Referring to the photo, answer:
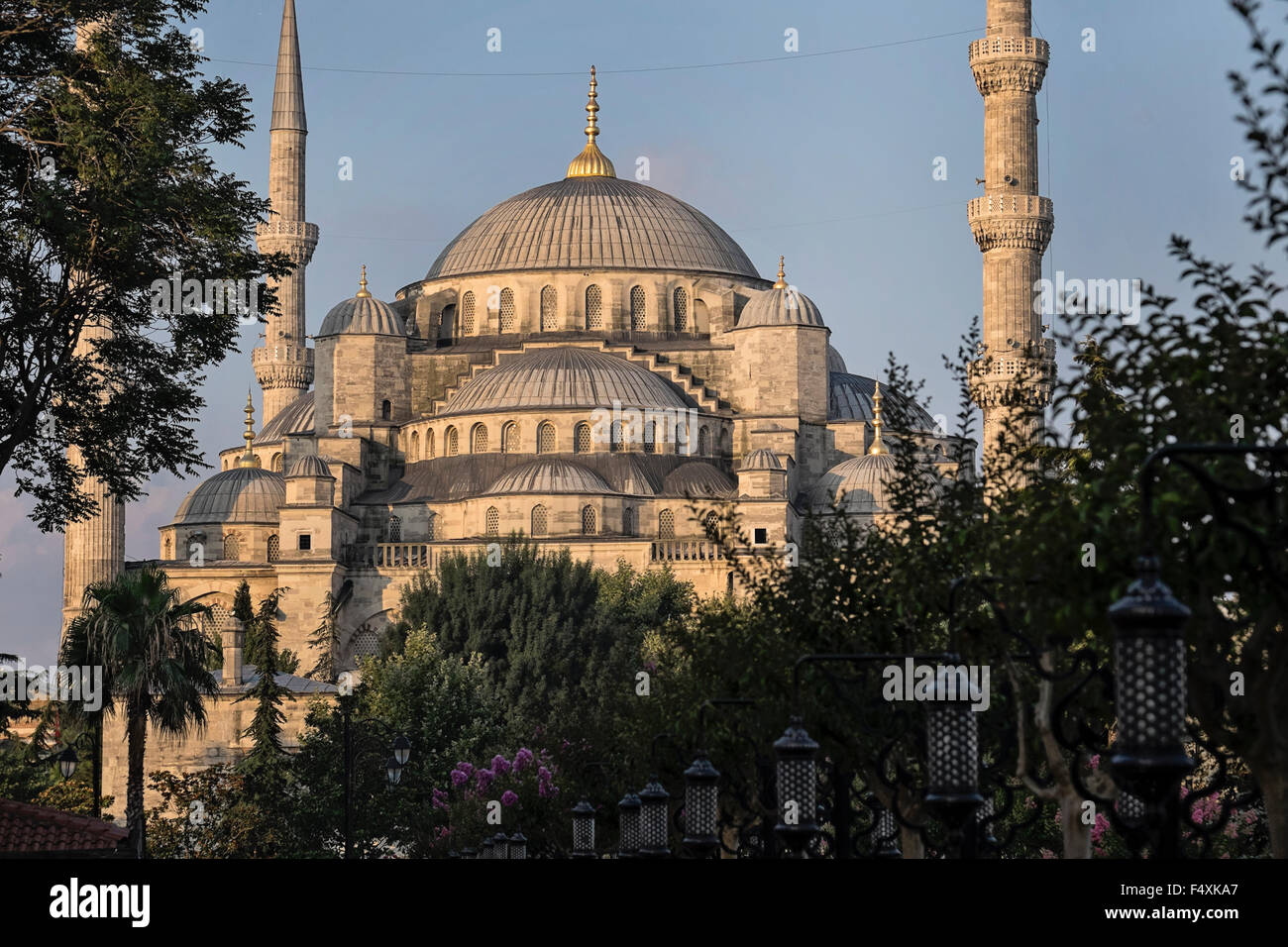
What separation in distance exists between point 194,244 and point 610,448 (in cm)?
5052

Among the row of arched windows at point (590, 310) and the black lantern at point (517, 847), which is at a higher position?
the row of arched windows at point (590, 310)

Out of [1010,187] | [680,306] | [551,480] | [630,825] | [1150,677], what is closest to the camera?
[1150,677]

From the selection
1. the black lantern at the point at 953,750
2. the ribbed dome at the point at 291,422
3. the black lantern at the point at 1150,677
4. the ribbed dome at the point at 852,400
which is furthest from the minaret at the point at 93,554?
the black lantern at the point at 1150,677

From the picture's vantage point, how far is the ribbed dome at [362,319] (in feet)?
262

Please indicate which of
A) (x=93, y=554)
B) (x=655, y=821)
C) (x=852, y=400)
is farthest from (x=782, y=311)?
(x=655, y=821)

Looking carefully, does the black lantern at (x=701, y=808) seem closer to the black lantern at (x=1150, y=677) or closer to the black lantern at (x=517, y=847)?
the black lantern at (x=1150, y=677)

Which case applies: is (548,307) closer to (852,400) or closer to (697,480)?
(852,400)

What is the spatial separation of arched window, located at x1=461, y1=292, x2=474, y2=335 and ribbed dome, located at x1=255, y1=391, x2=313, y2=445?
656 cm

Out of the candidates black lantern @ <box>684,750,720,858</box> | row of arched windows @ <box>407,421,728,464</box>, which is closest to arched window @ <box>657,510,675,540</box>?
row of arched windows @ <box>407,421,728,464</box>

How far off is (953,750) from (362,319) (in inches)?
2751

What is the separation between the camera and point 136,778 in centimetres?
3534

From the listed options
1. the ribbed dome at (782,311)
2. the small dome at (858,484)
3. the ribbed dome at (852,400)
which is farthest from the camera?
the ribbed dome at (852,400)

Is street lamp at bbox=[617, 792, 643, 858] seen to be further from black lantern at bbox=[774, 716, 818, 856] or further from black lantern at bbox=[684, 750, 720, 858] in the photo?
black lantern at bbox=[774, 716, 818, 856]

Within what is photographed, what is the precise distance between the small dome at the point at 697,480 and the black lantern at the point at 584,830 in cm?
4920
